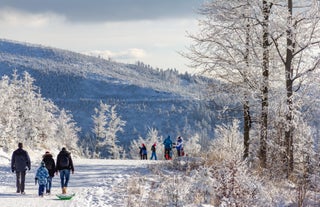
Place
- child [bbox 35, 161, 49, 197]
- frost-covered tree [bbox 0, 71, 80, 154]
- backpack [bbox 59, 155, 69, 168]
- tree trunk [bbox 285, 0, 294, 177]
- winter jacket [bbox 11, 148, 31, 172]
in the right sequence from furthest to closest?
frost-covered tree [bbox 0, 71, 80, 154] < winter jacket [bbox 11, 148, 31, 172] < backpack [bbox 59, 155, 69, 168] < tree trunk [bbox 285, 0, 294, 177] < child [bbox 35, 161, 49, 197]

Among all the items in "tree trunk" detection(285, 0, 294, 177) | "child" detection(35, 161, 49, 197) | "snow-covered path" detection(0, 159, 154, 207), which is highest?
"tree trunk" detection(285, 0, 294, 177)

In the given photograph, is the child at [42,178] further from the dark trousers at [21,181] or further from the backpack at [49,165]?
the backpack at [49,165]

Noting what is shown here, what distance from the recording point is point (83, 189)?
16.0 metres

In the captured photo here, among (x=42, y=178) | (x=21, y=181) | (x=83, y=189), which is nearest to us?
(x=42, y=178)

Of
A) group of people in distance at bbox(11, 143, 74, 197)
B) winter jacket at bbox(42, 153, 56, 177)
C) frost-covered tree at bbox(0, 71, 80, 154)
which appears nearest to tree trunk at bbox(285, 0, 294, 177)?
group of people in distance at bbox(11, 143, 74, 197)

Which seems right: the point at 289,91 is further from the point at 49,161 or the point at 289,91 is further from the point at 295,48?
the point at 49,161

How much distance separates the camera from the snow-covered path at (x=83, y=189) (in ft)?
44.9

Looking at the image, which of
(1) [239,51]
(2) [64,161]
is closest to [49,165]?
(2) [64,161]

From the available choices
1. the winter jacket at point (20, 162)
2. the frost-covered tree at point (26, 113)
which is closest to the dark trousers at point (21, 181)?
the winter jacket at point (20, 162)

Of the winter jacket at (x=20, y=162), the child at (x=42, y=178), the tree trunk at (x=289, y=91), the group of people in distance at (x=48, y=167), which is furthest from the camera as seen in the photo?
the winter jacket at (x=20, y=162)

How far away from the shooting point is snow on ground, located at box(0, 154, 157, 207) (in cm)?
1370

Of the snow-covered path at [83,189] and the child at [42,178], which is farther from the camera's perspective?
the child at [42,178]

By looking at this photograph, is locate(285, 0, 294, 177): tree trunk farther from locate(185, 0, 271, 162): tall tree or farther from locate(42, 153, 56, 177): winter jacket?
locate(42, 153, 56, 177): winter jacket

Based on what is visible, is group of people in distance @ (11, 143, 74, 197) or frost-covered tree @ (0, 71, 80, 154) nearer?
group of people in distance @ (11, 143, 74, 197)
